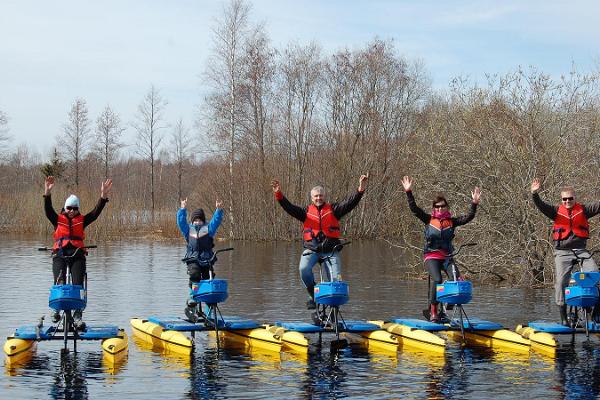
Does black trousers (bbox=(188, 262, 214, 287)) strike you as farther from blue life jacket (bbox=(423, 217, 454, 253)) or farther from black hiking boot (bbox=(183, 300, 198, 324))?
blue life jacket (bbox=(423, 217, 454, 253))

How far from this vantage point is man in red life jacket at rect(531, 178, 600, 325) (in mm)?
12102

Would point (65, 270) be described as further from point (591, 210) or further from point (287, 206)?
point (591, 210)

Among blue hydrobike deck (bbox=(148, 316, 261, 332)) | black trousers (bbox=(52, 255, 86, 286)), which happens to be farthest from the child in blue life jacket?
black trousers (bbox=(52, 255, 86, 286))

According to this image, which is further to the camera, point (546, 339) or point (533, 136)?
point (533, 136)

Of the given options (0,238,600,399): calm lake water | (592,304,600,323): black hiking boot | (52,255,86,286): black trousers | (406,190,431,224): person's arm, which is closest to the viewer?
(0,238,600,399): calm lake water

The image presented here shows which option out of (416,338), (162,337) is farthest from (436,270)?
(162,337)

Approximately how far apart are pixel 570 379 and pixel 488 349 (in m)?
2.07

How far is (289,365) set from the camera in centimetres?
1048

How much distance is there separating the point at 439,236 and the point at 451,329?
1340 mm

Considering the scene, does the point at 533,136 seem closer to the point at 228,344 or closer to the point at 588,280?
the point at 588,280

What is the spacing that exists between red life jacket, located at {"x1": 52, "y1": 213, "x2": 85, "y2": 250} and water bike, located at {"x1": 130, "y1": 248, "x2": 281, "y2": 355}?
1607 mm

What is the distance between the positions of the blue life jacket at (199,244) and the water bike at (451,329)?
8.45ft

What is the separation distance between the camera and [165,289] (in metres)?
19.2

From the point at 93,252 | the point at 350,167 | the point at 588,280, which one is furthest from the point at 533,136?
the point at 350,167
